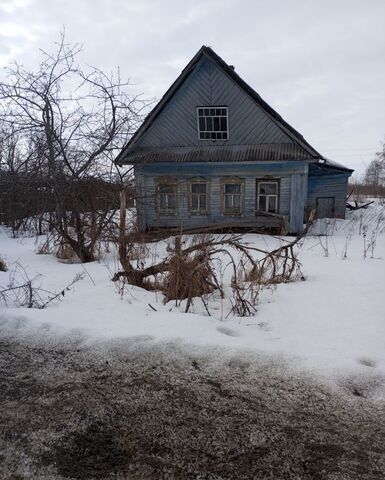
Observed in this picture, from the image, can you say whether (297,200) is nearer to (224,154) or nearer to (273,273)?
(224,154)

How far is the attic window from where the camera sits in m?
12.5

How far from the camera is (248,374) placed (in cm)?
250

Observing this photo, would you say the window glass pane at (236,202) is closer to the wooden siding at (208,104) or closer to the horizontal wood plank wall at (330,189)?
the wooden siding at (208,104)

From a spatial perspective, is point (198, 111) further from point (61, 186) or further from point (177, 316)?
point (177, 316)

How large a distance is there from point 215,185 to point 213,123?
234cm

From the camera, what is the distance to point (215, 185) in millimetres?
13016

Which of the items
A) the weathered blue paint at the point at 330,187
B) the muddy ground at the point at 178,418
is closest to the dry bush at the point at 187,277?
the muddy ground at the point at 178,418

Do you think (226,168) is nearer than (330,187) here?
Yes

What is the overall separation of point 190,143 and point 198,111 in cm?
121

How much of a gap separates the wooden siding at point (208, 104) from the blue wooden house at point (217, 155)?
0.03 metres

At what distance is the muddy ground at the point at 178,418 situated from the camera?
167cm

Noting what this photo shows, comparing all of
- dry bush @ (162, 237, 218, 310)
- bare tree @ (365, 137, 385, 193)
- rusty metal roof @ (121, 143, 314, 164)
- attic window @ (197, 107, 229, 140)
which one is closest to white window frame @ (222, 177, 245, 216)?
rusty metal roof @ (121, 143, 314, 164)

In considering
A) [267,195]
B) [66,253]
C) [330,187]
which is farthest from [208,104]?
[66,253]

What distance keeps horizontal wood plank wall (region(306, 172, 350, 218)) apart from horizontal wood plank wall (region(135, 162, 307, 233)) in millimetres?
3554
